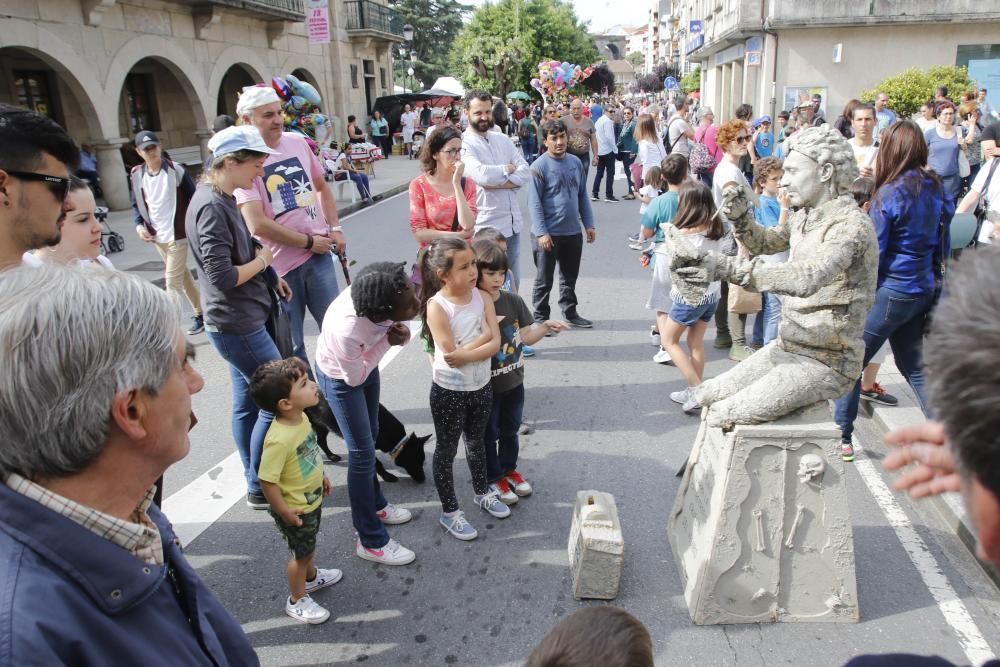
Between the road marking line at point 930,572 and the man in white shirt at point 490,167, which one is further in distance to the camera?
the man in white shirt at point 490,167

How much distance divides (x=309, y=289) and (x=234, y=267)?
1.11 m

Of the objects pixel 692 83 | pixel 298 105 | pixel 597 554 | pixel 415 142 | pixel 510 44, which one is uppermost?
pixel 510 44

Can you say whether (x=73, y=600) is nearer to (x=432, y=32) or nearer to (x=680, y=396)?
(x=680, y=396)

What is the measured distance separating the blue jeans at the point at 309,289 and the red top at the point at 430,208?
728 mm

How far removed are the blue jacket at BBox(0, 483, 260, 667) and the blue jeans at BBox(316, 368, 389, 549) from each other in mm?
1903

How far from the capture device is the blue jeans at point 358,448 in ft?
10.6

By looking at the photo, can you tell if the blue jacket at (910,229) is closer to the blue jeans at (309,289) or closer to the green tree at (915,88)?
the blue jeans at (309,289)

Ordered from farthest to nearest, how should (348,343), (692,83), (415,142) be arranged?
1. (692,83)
2. (415,142)
3. (348,343)

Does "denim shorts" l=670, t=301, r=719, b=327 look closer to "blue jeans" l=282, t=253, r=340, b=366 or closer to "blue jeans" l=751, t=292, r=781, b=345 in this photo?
"blue jeans" l=751, t=292, r=781, b=345

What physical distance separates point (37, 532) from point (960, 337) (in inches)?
55.8

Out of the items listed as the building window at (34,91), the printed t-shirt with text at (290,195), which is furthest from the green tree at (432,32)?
the printed t-shirt with text at (290,195)

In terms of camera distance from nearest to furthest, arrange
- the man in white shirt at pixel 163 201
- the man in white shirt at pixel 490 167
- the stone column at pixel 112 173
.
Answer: the man in white shirt at pixel 490 167 → the man in white shirt at pixel 163 201 → the stone column at pixel 112 173

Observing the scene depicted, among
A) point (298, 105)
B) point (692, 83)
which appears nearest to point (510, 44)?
point (692, 83)

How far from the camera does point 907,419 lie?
15.0 feet
